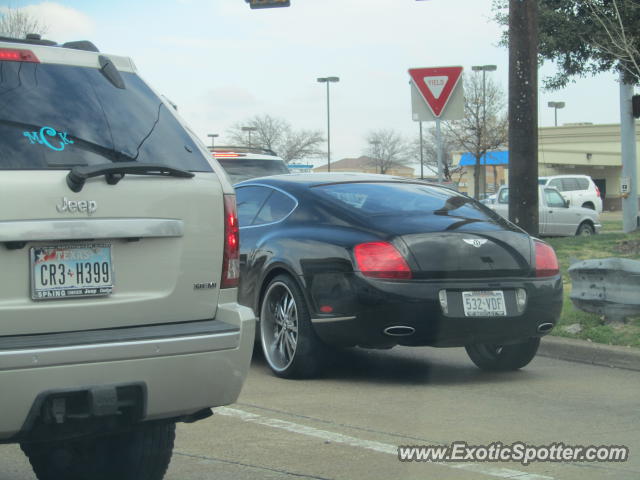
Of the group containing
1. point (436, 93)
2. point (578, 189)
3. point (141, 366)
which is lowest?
point (141, 366)

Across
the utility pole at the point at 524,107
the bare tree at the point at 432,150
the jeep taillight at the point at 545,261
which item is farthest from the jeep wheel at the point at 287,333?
the bare tree at the point at 432,150

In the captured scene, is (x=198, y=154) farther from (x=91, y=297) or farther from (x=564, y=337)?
(x=564, y=337)

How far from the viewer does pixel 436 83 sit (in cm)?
1152

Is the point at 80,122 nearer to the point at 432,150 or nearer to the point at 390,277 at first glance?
the point at 390,277

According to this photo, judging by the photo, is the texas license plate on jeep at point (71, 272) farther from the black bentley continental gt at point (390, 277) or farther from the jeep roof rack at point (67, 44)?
the black bentley continental gt at point (390, 277)

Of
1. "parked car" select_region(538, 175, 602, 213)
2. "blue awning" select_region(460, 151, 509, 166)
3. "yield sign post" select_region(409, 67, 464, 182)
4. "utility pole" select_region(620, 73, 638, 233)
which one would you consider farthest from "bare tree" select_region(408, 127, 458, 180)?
"yield sign post" select_region(409, 67, 464, 182)

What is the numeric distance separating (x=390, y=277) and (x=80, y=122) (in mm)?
3400

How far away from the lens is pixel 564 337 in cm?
888

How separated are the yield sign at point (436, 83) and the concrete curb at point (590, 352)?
12.1ft

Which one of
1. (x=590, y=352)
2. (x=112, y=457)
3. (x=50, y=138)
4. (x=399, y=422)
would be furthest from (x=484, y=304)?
(x=50, y=138)

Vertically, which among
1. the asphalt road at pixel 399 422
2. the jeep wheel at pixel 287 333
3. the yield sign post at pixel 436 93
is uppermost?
the yield sign post at pixel 436 93

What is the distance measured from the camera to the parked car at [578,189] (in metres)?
33.1

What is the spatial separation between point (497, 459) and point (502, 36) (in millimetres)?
15633

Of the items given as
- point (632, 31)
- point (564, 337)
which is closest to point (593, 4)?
point (632, 31)
